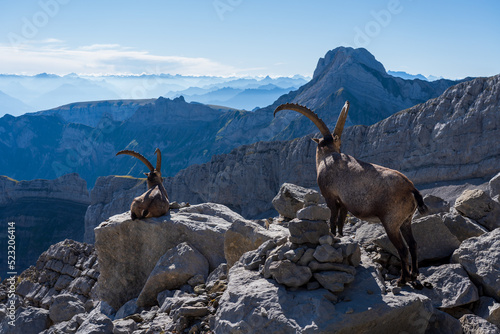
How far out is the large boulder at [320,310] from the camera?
6312 mm

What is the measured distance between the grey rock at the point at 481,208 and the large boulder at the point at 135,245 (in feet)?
24.7

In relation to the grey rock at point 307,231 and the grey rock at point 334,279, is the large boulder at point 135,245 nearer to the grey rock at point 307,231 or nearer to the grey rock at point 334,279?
the grey rock at point 307,231

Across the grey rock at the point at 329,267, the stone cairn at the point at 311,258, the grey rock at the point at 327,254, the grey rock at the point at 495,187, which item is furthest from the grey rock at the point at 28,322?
the grey rock at the point at 495,187

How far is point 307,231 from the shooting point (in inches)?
306

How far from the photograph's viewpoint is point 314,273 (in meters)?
7.23

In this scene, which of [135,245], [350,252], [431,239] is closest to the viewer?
[350,252]

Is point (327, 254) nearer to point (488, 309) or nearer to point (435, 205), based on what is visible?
point (488, 309)

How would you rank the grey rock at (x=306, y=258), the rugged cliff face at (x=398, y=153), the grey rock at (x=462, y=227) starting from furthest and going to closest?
the rugged cliff face at (x=398, y=153) < the grey rock at (x=462, y=227) < the grey rock at (x=306, y=258)

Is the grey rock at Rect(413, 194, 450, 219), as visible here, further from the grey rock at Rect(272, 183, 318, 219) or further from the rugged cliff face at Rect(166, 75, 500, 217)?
the rugged cliff face at Rect(166, 75, 500, 217)

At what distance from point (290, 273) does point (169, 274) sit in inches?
195

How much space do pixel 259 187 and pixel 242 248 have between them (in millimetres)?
95015

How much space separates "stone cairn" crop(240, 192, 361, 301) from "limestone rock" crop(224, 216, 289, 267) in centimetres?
224

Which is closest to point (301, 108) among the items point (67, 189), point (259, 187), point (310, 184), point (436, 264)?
point (436, 264)

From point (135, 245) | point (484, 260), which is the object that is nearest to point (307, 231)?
point (484, 260)
